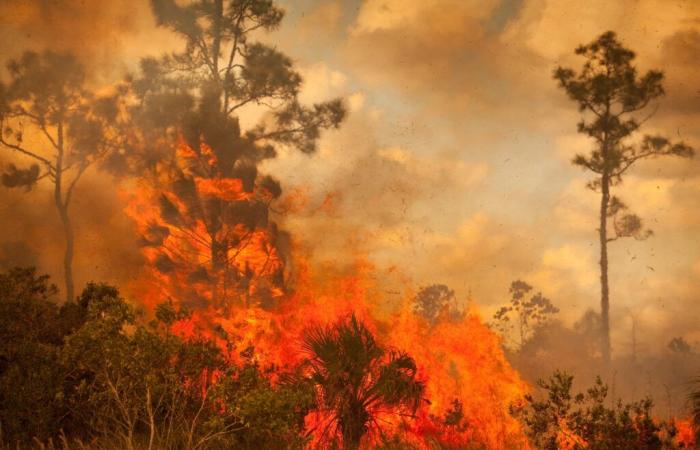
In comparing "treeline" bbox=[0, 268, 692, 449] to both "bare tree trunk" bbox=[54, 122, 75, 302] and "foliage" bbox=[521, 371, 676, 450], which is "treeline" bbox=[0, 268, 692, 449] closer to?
"foliage" bbox=[521, 371, 676, 450]

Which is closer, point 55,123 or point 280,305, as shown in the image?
point 280,305

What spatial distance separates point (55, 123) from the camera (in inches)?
1396

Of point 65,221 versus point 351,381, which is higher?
point 65,221

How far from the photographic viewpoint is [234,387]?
13.3 meters

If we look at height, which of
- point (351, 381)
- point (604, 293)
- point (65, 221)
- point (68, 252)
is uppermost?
point (65, 221)

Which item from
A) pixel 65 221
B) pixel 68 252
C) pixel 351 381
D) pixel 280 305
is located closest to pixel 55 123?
pixel 65 221

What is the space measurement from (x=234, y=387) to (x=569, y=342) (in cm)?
3598

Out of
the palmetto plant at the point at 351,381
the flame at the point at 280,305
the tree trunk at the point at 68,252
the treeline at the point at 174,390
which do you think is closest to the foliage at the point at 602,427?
the treeline at the point at 174,390

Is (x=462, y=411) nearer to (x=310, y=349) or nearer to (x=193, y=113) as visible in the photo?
(x=310, y=349)

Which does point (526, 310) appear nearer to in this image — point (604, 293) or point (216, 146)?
point (604, 293)

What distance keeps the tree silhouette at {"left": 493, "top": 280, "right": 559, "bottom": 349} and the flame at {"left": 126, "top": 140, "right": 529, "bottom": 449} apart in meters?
21.6

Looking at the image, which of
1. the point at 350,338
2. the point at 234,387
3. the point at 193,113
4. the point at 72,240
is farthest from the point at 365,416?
the point at 72,240

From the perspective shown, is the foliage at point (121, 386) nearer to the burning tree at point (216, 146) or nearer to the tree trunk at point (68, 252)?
the burning tree at point (216, 146)

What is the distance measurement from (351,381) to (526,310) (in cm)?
3442
